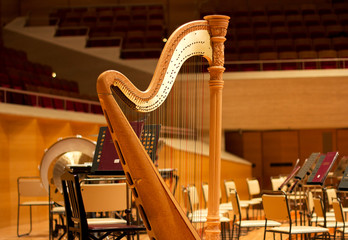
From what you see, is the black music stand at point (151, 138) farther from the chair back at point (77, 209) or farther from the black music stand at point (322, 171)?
the black music stand at point (322, 171)

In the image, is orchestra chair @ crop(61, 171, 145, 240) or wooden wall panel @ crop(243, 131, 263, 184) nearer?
orchestra chair @ crop(61, 171, 145, 240)

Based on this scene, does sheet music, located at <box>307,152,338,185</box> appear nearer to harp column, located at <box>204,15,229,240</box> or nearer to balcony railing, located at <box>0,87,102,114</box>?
harp column, located at <box>204,15,229,240</box>

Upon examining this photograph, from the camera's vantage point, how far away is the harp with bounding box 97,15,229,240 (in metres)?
2.93

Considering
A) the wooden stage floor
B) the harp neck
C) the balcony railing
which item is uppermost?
the balcony railing

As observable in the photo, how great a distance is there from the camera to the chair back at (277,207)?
14.4 feet

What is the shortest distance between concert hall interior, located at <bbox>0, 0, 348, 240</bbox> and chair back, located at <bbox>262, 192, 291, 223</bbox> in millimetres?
24

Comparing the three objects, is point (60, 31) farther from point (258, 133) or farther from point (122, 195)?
point (122, 195)

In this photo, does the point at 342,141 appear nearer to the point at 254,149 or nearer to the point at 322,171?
the point at 254,149

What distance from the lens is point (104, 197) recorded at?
3.67m

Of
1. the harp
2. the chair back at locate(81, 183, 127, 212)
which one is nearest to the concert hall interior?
the chair back at locate(81, 183, 127, 212)

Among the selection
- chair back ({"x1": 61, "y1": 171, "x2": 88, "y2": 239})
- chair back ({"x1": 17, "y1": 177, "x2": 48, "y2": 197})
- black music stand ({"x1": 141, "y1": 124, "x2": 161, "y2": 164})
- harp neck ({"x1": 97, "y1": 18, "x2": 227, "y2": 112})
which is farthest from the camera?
chair back ({"x1": 17, "y1": 177, "x2": 48, "y2": 197})

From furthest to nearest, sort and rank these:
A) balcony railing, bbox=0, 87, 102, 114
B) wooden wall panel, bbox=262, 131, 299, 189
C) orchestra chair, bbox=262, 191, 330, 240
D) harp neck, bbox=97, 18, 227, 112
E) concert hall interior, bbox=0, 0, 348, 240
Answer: wooden wall panel, bbox=262, 131, 299, 189
balcony railing, bbox=0, 87, 102, 114
concert hall interior, bbox=0, 0, 348, 240
orchestra chair, bbox=262, 191, 330, 240
harp neck, bbox=97, 18, 227, 112

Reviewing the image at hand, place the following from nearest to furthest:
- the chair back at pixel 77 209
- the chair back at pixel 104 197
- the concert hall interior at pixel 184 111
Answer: the chair back at pixel 77 209 → the chair back at pixel 104 197 → the concert hall interior at pixel 184 111

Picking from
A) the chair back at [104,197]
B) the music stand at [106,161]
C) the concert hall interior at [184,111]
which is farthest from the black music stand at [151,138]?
the chair back at [104,197]
